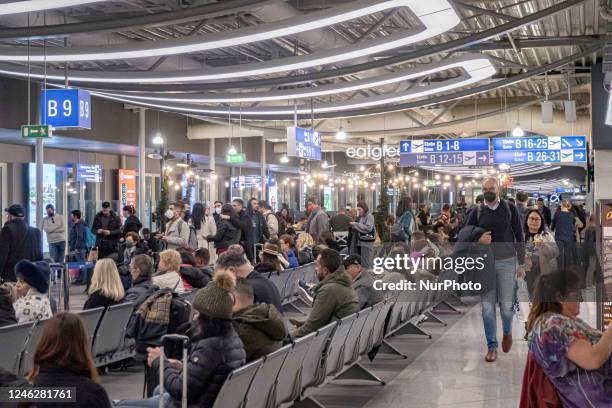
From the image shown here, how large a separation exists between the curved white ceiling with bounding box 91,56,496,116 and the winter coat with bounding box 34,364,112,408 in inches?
490

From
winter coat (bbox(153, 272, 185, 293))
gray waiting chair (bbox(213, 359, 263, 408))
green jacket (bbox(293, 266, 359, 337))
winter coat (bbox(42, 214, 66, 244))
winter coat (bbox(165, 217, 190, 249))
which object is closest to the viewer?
gray waiting chair (bbox(213, 359, 263, 408))

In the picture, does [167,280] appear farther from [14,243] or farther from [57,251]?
[57,251]

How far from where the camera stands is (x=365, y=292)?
29.7 ft

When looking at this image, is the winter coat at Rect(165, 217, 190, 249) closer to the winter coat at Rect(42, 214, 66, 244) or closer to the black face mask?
the winter coat at Rect(42, 214, 66, 244)

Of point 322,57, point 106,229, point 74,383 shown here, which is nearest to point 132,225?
point 106,229

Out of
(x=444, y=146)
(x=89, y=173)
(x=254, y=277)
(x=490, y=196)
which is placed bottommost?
(x=254, y=277)

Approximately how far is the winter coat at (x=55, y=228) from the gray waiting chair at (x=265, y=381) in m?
13.9

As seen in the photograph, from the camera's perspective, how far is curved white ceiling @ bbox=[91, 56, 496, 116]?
1644cm

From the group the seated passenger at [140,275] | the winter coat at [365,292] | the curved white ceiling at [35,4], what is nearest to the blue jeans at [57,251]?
the curved white ceiling at [35,4]

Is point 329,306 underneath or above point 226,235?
underneath

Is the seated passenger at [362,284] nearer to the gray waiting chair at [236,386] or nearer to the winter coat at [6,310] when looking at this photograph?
the winter coat at [6,310]

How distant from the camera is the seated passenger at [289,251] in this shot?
14.8 m

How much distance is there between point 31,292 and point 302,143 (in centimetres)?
1572

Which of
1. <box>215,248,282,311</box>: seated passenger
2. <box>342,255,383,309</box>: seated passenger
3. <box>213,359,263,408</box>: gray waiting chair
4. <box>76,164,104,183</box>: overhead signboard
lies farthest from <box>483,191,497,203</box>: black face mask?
<box>76,164,104,183</box>: overhead signboard
